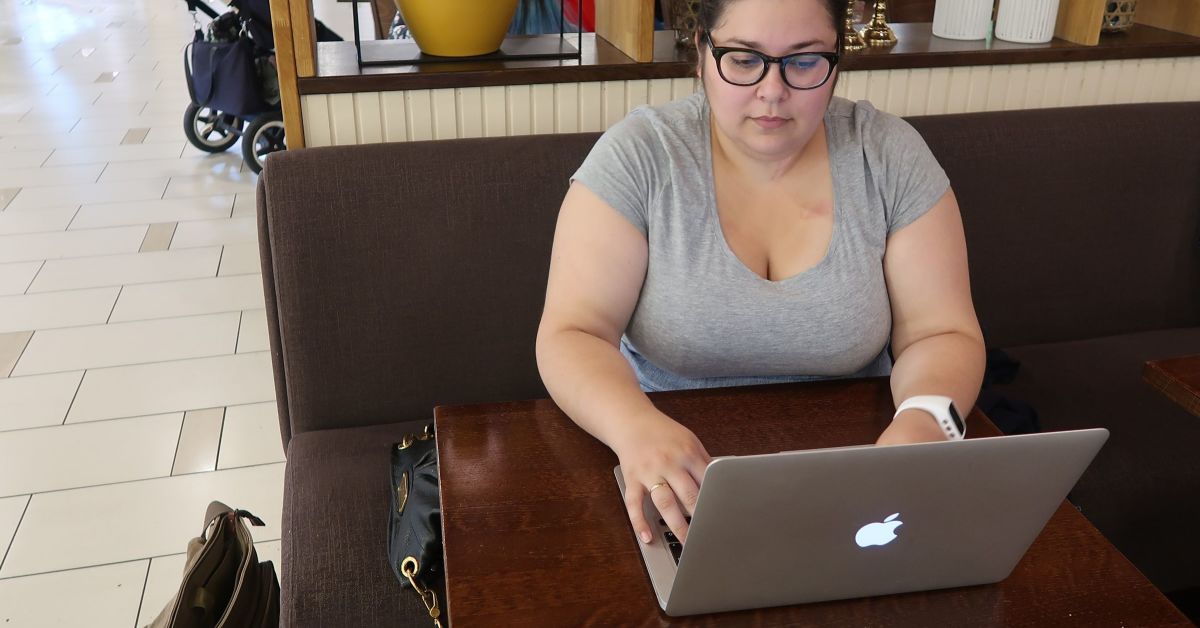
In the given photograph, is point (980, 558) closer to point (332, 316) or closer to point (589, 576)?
point (589, 576)

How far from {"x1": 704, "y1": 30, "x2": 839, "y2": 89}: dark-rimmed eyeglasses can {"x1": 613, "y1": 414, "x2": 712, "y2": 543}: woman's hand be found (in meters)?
0.50

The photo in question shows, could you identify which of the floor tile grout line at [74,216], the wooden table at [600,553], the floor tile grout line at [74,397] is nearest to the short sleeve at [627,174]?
the wooden table at [600,553]

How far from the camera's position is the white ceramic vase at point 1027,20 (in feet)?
7.25

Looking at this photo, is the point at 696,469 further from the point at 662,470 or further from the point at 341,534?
the point at 341,534

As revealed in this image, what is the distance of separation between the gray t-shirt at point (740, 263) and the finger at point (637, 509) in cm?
39

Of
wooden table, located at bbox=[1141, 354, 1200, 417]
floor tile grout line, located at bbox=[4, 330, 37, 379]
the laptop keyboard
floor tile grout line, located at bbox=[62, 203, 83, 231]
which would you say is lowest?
floor tile grout line, located at bbox=[4, 330, 37, 379]

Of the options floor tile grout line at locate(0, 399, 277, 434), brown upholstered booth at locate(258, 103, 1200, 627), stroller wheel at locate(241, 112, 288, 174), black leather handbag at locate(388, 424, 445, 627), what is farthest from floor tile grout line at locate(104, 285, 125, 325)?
black leather handbag at locate(388, 424, 445, 627)

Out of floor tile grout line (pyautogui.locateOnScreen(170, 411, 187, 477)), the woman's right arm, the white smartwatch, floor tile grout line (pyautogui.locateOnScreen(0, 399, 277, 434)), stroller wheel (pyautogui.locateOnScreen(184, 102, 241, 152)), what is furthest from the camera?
stroller wheel (pyautogui.locateOnScreen(184, 102, 241, 152))

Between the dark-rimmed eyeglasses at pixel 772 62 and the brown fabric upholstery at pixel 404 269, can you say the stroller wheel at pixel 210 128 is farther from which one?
the dark-rimmed eyeglasses at pixel 772 62

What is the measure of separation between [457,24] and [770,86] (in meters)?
0.86

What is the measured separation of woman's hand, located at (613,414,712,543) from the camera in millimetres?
993

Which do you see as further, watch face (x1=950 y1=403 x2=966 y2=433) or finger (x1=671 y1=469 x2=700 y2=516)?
watch face (x1=950 y1=403 x2=966 y2=433)

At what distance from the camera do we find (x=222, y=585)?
1.42 metres

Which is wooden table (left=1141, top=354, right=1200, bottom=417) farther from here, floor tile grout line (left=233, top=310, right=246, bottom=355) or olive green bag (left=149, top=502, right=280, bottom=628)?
floor tile grout line (left=233, top=310, right=246, bottom=355)
